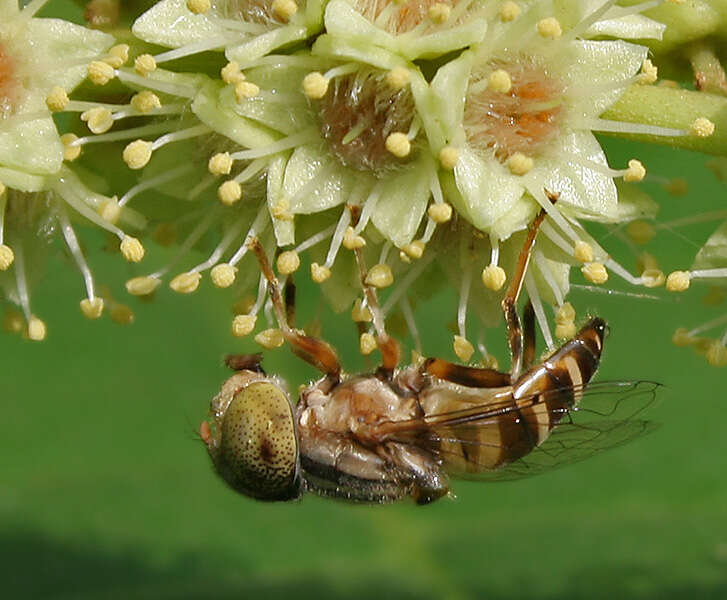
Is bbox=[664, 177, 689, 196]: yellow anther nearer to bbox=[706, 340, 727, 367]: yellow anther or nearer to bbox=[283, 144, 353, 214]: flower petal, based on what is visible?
bbox=[706, 340, 727, 367]: yellow anther

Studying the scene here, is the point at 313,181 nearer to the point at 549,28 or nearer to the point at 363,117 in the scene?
the point at 363,117

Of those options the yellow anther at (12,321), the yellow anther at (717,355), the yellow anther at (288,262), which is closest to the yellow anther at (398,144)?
the yellow anther at (288,262)

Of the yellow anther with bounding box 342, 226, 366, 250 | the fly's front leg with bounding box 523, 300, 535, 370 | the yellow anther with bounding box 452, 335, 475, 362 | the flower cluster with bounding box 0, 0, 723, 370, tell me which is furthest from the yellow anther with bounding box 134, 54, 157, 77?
the fly's front leg with bounding box 523, 300, 535, 370

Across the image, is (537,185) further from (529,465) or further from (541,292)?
(529,465)

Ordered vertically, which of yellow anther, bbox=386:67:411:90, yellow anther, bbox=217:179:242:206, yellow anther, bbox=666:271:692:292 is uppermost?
yellow anther, bbox=386:67:411:90

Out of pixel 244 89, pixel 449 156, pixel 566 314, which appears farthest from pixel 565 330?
pixel 244 89

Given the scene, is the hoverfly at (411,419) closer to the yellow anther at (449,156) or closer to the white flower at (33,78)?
the yellow anther at (449,156)

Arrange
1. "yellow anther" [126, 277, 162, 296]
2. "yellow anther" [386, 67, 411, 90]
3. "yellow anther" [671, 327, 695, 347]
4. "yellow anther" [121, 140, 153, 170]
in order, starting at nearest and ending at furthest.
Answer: "yellow anther" [386, 67, 411, 90] < "yellow anther" [121, 140, 153, 170] < "yellow anther" [126, 277, 162, 296] < "yellow anther" [671, 327, 695, 347]
